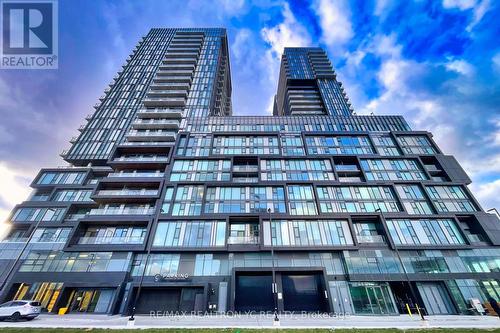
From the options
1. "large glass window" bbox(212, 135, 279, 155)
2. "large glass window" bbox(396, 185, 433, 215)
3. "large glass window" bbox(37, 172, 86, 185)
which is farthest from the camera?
"large glass window" bbox(212, 135, 279, 155)

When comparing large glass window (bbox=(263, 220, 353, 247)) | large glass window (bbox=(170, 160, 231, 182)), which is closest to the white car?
large glass window (bbox=(170, 160, 231, 182))

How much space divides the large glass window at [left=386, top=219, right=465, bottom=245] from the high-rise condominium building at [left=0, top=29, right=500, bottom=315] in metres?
0.20

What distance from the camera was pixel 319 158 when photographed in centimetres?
4666

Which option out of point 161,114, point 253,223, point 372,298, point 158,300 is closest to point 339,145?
point 253,223

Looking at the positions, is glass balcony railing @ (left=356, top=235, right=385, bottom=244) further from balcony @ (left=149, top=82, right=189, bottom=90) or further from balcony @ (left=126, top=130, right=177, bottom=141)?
balcony @ (left=149, top=82, right=189, bottom=90)

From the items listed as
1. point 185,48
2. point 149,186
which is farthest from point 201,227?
point 185,48

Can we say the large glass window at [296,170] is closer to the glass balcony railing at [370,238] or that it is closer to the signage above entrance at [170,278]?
the glass balcony railing at [370,238]

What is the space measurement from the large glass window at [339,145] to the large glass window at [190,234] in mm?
26656

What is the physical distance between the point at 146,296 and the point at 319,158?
128 ft

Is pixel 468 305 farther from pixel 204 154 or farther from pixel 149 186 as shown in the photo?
pixel 149 186

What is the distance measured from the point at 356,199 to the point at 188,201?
30.9 meters

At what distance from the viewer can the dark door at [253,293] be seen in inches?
1206

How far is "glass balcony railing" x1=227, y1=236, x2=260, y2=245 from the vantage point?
34406mm

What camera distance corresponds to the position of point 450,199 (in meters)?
39.9
